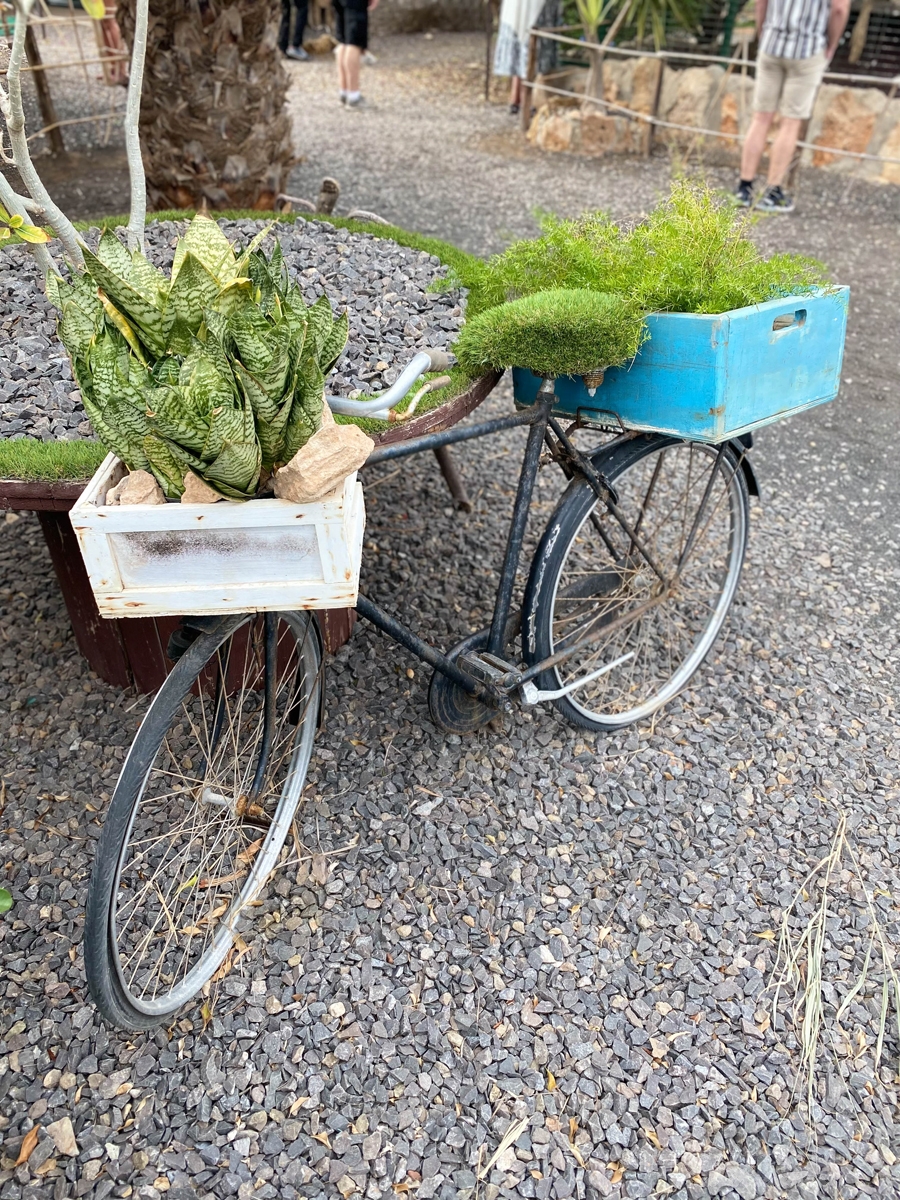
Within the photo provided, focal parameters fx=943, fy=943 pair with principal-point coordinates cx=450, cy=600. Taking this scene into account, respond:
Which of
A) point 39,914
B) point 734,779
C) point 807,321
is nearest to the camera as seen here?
point 39,914

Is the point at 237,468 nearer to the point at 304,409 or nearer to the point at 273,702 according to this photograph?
the point at 304,409

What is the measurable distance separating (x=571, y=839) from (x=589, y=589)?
2.24 ft

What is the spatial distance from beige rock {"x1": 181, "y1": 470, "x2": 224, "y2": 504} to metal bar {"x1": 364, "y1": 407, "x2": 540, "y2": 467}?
36cm

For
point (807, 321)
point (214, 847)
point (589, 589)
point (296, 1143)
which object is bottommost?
point (296, 1143)

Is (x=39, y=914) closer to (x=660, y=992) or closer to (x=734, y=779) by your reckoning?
(x=660, y=992)

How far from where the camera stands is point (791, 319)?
7.45ft

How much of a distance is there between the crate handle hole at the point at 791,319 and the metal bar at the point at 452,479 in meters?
1.29

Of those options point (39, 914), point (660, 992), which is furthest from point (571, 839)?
point (39, 914)

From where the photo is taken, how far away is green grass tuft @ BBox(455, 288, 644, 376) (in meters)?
1.97

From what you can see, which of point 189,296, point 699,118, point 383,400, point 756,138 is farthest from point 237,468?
point 699,118

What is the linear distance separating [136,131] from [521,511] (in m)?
1.48

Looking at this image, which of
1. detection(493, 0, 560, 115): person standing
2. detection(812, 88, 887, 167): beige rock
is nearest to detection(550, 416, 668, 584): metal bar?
detection(812, 88, 887, 167): beige rock

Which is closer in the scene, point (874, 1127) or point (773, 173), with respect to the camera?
point (874, 1127)

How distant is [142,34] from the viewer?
7.62 feet
